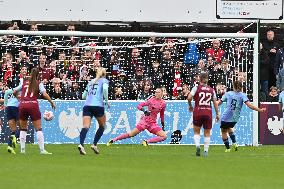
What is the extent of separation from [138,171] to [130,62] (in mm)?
14223

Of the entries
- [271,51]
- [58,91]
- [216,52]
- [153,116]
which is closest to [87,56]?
[58,91]

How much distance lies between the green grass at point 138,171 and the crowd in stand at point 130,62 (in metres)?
7.77

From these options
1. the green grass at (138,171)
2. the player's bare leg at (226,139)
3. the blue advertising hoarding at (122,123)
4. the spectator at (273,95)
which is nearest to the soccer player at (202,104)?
the green grass at (138,171)

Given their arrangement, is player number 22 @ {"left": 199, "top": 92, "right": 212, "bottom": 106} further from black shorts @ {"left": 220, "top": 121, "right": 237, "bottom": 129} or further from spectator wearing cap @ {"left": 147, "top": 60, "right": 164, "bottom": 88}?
spectator wearing cap @ {"left": 147, "top": 60, "right": 164, "bottom": 88}

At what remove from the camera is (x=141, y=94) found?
30.9m

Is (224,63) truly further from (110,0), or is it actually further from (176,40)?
(110,0)

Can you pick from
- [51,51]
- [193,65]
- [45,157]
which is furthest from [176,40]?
[45,157]

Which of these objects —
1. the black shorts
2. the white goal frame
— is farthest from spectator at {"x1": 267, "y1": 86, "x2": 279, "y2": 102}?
the black shorts

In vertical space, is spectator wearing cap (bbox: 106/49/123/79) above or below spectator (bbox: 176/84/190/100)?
above

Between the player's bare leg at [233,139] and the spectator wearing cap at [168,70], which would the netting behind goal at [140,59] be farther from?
the player's bare leg at [233,139]

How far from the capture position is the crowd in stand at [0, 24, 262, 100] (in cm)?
3047

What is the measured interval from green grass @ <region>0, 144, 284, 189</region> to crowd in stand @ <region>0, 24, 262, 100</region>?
7.77 metres

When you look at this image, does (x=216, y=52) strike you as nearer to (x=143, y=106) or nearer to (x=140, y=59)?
(x=140, y=59)

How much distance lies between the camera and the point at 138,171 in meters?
17.2
